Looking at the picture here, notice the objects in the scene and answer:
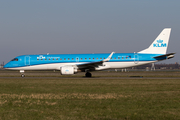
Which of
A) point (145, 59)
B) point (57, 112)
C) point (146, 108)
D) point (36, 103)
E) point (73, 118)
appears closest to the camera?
point (73, 118)

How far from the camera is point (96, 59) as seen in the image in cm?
3550

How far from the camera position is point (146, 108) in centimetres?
1002

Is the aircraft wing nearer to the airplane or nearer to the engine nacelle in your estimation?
the airplane

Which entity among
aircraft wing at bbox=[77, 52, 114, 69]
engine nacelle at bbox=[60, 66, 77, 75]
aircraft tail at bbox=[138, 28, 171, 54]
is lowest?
engine nacelle at bbox=[60, 66, 77, 75]

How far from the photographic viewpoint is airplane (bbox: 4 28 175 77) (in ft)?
114

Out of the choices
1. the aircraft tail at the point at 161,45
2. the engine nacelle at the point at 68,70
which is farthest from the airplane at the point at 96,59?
the engine nacelle at the point at 68,70

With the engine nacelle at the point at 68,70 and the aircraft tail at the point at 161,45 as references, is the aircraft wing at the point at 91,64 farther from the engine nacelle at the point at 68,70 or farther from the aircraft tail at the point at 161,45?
the aircraft tail at the point at 161,45

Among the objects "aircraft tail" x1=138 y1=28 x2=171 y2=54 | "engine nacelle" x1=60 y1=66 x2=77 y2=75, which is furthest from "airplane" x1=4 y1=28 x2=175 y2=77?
"engine nacelle" x1=60 y1=66 x2=77 y2=75

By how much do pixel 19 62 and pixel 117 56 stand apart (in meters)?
15.5

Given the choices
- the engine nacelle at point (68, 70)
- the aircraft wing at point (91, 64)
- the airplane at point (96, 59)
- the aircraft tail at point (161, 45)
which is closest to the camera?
the engine nacelle at point (68, 70)

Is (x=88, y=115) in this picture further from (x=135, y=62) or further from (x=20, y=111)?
(x=135, y=62)

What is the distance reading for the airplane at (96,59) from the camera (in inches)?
1371

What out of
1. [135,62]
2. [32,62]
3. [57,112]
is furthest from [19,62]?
[57,112]

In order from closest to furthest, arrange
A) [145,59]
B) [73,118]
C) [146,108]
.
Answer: [73,118]
[146,108]
[145,59]
